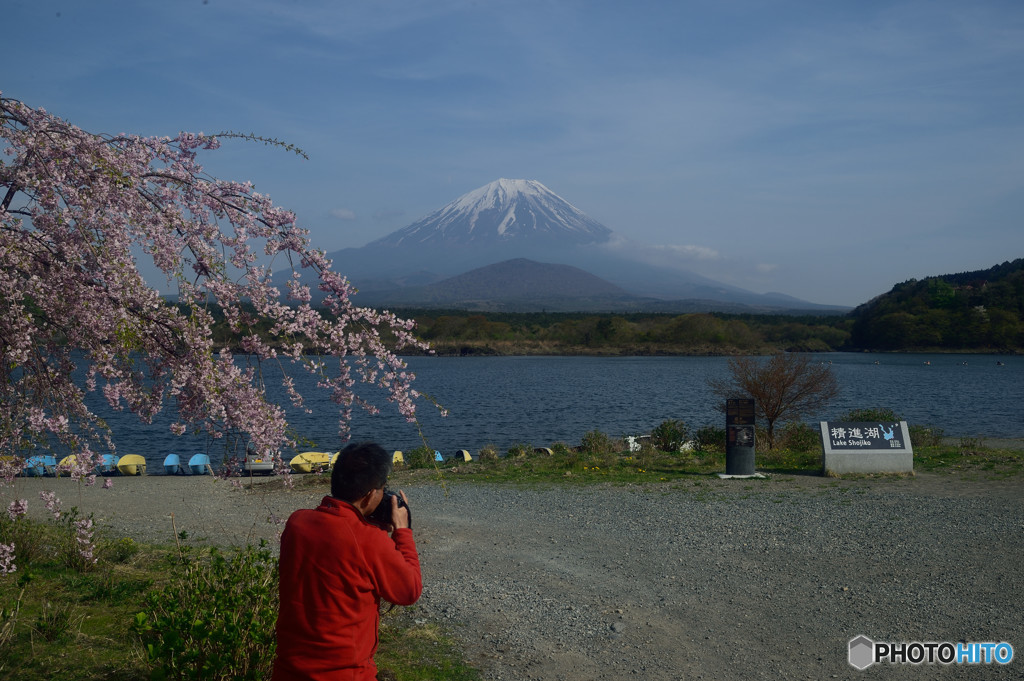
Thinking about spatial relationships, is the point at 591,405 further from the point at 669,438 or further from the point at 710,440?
the point at 710,440

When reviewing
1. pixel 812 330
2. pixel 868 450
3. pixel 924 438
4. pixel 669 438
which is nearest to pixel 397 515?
pixel 868 450

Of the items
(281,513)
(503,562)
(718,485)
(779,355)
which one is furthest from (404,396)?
(779,355)

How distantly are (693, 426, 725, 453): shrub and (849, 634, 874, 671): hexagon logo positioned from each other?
1270 centimetres

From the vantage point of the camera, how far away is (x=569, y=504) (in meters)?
11.7

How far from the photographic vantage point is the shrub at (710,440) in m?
18.3

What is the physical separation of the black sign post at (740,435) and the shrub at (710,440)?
14.6 feet

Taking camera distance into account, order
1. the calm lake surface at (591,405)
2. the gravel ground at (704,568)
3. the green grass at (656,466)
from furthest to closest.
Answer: the calm lake surface at (591,405), the green grass at (656,466), the gravel ground at (704,568)

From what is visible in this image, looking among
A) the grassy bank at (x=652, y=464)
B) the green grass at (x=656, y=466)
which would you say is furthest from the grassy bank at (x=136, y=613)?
the green grass at (x=656, y=466)

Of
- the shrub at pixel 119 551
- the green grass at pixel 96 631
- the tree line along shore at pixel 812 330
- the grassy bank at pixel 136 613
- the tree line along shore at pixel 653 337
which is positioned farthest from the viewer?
the tree line along shore at pixel 653 337

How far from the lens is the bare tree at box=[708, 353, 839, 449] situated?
58.3 feet

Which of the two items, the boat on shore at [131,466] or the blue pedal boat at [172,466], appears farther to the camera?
the blue pedal boat at [172,466]

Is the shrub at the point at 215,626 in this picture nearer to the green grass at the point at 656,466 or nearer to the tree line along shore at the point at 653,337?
the green grass at the point at 656,466
